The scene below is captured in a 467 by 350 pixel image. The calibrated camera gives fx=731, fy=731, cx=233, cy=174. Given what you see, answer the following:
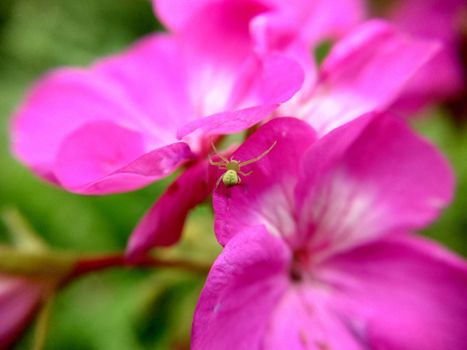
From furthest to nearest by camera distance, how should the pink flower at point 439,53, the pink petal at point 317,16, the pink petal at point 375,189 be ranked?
the pink flower at point 439,53 < the pink petal at point 317,16 < the pink petal at point 375,189

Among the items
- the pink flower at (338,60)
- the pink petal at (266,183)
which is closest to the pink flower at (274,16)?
the pink flower at (338,60)

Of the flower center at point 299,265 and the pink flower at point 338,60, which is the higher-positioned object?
the pink flower at point 338,60

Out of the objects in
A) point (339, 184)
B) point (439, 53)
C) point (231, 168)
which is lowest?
point (439, 53)

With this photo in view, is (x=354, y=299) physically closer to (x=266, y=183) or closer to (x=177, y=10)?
(x=266, y=183)

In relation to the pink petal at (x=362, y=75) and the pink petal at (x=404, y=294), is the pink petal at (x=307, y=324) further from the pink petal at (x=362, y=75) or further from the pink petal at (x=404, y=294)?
the pink petal at (x=362, y=75)

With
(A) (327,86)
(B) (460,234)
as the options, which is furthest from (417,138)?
(B) (460,234)

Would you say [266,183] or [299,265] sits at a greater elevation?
[266,183]

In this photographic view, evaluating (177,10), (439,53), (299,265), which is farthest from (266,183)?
(439,53)

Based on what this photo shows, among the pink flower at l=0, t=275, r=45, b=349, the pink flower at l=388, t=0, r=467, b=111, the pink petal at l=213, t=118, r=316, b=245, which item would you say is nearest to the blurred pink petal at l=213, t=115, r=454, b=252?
the pink petal at l=213, t=118, r=316, b=245
